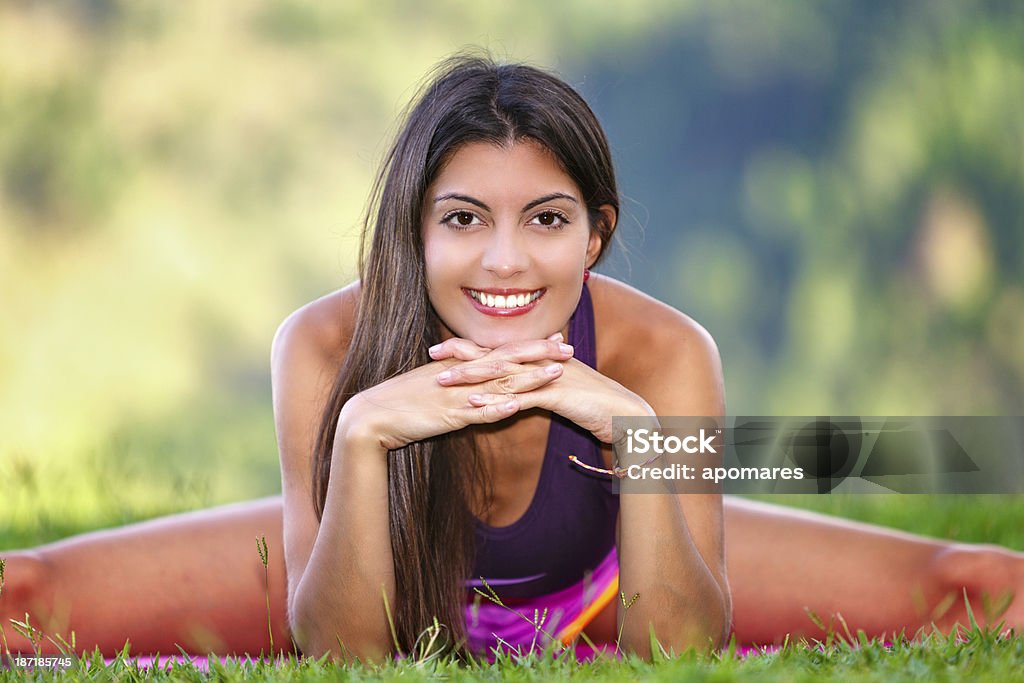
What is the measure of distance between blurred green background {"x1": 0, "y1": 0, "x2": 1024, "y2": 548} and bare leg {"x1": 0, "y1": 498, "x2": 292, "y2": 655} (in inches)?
179

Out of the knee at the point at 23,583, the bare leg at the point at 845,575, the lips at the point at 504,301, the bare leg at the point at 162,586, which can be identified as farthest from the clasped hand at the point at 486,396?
the knee at the point at 23,583

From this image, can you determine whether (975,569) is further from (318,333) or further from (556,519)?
(318,333)

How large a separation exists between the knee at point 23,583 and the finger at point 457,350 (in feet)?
3.73

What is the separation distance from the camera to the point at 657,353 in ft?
8.29

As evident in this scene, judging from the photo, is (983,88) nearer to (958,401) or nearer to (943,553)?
(958,401)

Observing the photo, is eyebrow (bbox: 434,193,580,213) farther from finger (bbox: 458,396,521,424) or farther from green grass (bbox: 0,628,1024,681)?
green grass (bbox: 0,628,1024,681)

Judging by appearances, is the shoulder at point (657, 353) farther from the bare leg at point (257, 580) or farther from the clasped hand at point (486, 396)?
the bare leg at point (257, 580)

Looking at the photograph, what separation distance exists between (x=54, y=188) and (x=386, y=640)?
6782 millimetres

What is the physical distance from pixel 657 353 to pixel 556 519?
41cm

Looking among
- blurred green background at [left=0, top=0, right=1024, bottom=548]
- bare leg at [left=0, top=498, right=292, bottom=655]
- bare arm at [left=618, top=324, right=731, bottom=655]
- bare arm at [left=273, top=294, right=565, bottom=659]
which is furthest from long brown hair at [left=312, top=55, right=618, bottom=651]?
blurred green background at [left=0, top=0, right=1024, bottom=548]

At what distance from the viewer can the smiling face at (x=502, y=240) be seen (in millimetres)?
2234

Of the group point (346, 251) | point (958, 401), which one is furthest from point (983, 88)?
point (346, 251)

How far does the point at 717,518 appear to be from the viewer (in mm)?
2346

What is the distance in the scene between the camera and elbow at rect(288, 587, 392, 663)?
84.2 inches
